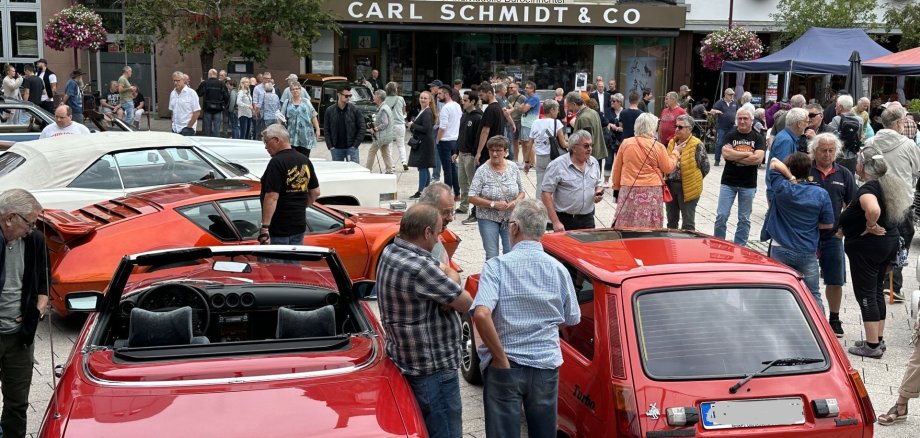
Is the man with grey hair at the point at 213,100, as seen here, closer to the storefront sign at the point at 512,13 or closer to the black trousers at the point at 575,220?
the storefront sign at the point at 512,13

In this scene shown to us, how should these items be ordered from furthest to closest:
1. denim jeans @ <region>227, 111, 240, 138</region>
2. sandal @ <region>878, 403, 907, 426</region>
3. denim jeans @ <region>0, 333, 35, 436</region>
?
denim jeans @ <region>227, 111, 240, 138</region> < sandal @ <region>878, 403, 907, 426</region> < denim jeans @ <region>0, 333, 35, 436</region>

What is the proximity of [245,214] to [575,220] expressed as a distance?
2949 mm

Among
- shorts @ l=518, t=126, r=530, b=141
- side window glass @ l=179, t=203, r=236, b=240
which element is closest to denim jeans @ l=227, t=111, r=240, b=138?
shorts @ l=518, t=126, r=530, b=141

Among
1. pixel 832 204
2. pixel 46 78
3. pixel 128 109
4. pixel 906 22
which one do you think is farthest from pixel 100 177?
pixel 906 22

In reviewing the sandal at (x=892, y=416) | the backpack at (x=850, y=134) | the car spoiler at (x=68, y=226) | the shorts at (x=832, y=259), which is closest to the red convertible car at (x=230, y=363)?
the car spoiler at (x=68, y=226)

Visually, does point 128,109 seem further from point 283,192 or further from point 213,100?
point 283,192

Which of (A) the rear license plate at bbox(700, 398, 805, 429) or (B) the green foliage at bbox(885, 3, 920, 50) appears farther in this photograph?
(B) the green foliage at bbox(885, 3, 920, 50)

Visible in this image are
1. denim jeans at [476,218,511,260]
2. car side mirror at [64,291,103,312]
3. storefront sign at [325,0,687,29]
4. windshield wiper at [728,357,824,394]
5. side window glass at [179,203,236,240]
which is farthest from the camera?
storefront sign at [325,0,687,29]

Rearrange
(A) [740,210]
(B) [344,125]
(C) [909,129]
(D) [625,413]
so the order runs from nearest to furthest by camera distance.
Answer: (D) [625,413]
(A) [740,210]
(C) [909,129]
(B) [344,125]

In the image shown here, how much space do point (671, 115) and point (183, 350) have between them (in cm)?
1286

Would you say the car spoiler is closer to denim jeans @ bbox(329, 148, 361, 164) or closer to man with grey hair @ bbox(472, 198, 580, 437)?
man with grey hair @ bbox(472, 198, 580, 437)

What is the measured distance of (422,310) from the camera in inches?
183

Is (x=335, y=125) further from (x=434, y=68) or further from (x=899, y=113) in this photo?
(x=434, y=68)

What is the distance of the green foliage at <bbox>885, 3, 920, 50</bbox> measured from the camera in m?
30.1
